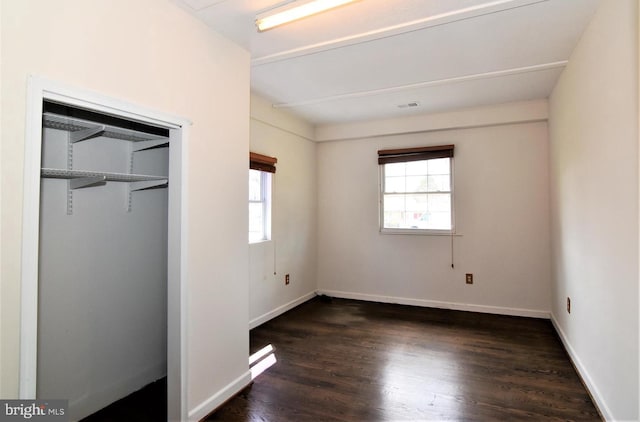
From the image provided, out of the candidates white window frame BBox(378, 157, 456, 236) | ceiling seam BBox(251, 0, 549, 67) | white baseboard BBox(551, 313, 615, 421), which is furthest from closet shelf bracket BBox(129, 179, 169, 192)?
white window frame BBox(378, 157, 456, 236)

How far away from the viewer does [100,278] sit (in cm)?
237

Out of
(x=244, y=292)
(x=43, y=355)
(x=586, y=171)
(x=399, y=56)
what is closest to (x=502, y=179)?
(x=586, y=171)

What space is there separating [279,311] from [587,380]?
3053 millimetres

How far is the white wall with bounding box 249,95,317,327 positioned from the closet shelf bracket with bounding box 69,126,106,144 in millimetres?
1980

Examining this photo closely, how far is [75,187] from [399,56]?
2.48m

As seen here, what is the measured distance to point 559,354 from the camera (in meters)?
3.16

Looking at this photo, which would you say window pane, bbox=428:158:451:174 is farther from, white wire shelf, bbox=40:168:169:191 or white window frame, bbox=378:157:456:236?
white wire shelf, bbox=40:168:169:191

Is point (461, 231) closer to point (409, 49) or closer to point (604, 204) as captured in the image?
point (604, 204)

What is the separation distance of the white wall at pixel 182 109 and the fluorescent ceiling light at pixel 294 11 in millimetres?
501

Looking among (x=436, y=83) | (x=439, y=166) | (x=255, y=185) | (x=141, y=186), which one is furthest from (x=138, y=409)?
(x=439, y=166)

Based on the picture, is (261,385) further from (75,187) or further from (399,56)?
(399,56)

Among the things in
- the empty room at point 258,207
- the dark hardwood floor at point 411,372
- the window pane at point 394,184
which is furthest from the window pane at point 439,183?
the dark hardwood floor at point 411,372

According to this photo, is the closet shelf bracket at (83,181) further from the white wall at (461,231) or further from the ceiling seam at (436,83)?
Answer: the white wall at (461,231)

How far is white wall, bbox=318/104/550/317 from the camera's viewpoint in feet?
14.0
